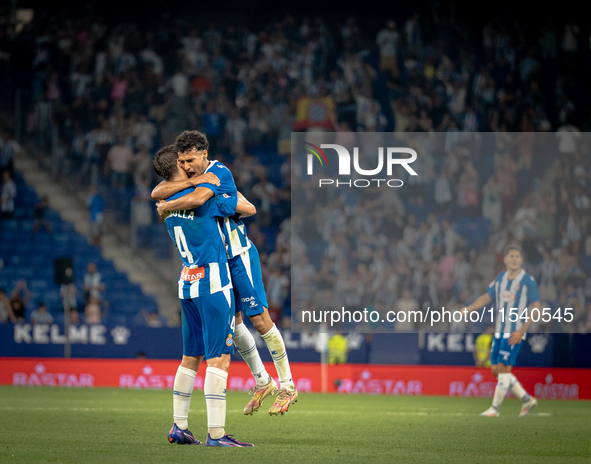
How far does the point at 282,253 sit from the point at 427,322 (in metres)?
3.89

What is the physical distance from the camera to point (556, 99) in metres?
20.7

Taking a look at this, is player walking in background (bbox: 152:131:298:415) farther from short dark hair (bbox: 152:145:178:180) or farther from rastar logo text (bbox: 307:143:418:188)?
rastar logo text (bbox: 307:143:418:188)

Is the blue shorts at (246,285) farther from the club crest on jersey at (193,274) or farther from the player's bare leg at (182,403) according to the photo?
the player's bare leg at (182,403)

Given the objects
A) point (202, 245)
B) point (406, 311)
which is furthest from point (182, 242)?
point (406, 311)

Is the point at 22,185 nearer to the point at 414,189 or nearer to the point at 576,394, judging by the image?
the point at 414,189

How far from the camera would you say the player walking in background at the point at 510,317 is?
11.2 m

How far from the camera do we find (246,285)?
7.33 meters

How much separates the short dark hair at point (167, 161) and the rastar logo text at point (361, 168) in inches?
392

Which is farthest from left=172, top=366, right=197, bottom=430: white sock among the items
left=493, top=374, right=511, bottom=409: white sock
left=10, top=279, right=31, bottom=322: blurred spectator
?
left=10, top=279, right=31, bottom=322: blurred spectator

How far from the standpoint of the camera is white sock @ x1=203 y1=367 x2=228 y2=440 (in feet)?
22.1

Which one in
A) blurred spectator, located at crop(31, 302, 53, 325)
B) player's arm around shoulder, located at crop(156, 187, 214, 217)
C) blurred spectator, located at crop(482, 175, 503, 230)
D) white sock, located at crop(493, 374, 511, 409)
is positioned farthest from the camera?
blurred spectator, located at crop(31, 302, 53, 325)

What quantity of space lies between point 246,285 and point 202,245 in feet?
2.35

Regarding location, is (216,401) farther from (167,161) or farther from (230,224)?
(167,161)

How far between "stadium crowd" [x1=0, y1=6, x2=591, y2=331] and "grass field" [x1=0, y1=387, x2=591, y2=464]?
4260 millimetres
